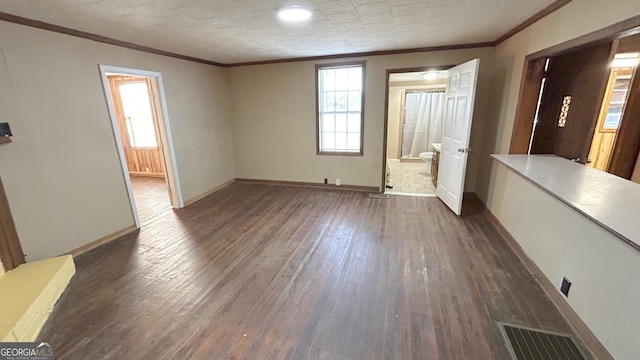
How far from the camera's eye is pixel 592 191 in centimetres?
193

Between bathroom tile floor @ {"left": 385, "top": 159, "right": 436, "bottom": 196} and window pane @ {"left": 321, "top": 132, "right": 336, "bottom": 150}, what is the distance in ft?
4.52

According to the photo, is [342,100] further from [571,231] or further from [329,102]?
[571,231]

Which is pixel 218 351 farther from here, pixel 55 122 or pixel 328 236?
pixel 55 122

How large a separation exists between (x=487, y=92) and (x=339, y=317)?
3960 mm

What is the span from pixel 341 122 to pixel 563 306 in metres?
3.87

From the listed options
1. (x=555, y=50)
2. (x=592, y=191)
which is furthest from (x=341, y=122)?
(x=592, y=191)

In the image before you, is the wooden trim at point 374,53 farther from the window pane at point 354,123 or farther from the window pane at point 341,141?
the window pane at point 341,141

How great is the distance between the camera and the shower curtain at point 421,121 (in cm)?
752

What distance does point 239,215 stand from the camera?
A: 157 inches

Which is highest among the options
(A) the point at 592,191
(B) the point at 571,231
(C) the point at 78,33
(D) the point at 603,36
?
(C) the point at 78,33

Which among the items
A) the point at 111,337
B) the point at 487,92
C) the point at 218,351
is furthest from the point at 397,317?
the point at 487,92

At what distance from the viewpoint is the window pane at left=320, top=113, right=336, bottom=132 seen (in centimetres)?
495

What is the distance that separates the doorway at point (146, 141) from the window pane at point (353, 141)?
3042 millimetres

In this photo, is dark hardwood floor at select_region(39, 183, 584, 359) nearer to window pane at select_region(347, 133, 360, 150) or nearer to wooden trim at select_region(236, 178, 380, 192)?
wooden trim at select_region(236, 178, 380, 192)
